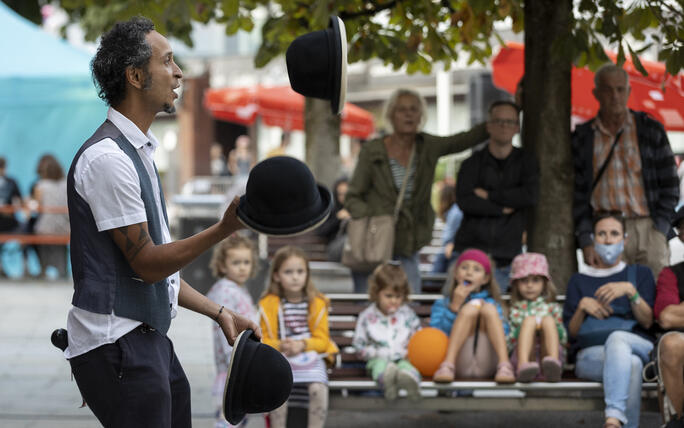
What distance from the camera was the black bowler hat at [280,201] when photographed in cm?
281

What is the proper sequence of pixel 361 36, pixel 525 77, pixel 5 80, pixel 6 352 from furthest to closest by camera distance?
pixel 5 80 → pixel 6 352 → pixel 361 36 → pixel 525 77

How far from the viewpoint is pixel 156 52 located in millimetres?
3062

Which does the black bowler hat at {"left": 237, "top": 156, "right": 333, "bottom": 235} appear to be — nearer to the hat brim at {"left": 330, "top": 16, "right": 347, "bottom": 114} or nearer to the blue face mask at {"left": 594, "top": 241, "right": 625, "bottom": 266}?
the hat brim at {"left": 330, "top": 16, "right": 347, "bottom": 114}

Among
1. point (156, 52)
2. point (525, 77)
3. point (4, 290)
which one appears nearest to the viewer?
point (156, 52)

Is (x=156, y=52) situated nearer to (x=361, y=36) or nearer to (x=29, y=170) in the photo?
(x=361, y=36)

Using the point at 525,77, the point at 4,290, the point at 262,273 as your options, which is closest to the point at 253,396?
the point at 525,77

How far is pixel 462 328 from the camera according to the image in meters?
6.10

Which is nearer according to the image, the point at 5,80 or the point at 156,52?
the point at 156,52

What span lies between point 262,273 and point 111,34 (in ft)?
24.8

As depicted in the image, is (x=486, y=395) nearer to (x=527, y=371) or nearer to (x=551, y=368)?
(x=527, y=371)

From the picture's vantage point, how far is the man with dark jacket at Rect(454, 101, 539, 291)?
6793 millimetres

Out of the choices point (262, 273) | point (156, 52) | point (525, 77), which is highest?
point (525, 77)

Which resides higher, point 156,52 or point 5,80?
point 5,80

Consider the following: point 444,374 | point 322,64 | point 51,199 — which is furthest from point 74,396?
point 51,199
